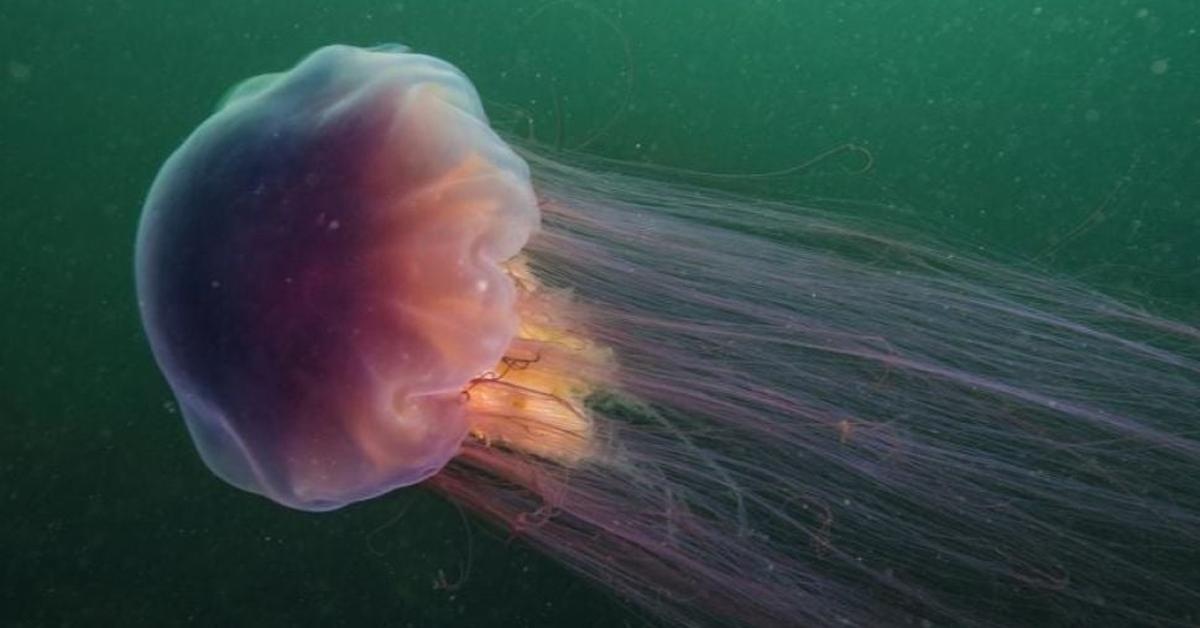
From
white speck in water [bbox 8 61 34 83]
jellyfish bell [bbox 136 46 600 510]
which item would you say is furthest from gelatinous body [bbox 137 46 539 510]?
white speck in water [bbox 8 61 34 83]

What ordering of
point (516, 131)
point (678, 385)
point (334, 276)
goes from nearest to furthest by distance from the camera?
point (334, 276)
point (678, 385)
point (516, 131)

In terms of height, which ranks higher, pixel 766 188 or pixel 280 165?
pixel 280 165

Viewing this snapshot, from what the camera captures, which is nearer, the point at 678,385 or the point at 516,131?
the point at 678,385

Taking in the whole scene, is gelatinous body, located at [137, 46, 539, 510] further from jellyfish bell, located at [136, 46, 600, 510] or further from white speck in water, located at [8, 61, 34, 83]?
white speck in water, located at [8, 61, 34, 83]

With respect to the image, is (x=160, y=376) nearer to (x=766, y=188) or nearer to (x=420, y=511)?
(x=420, y=511)

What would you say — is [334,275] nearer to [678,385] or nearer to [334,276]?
[334,276]

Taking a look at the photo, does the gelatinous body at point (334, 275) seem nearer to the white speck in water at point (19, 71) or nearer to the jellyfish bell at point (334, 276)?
the jellyfish bell at point (334, 276)

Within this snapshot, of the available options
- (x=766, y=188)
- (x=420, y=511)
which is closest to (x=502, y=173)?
(x=766, y=188)

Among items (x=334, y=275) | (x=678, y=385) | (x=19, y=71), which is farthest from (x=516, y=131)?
(x=19, y=71)

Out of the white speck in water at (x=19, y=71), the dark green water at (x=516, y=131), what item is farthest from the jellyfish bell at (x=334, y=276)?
the white speck in water at (x=19, y=71)
